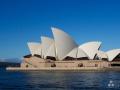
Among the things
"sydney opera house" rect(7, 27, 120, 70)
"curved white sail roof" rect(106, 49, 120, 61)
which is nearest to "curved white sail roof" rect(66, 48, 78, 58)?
"sydney opera house" rect(7, 27, 120, 70)

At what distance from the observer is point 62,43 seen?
130000 millimetres

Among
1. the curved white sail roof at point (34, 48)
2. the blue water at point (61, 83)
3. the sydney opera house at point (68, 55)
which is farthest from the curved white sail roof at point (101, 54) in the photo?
the blue water at point (61, 83)

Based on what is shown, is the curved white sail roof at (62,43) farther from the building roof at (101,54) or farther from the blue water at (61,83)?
the blue water at (61,83)

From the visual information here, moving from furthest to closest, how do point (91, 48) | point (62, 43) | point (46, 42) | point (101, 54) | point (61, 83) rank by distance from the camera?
point (101, 54)
point (91, 48)
point (46, 42)
point (62, 43)
point (61, 83)

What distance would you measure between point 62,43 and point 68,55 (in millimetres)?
10177

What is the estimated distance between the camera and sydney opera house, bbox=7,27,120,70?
441ft

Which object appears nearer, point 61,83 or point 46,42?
point 61,83

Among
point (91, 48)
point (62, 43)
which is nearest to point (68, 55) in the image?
point (91, 48)

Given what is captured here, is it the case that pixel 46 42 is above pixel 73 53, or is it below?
above

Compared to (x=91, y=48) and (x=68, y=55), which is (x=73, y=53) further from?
(x=91, y=48)

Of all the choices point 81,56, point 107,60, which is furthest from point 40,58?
point 107,60

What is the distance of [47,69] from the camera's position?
464 ft

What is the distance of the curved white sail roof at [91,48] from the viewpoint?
13450 cm

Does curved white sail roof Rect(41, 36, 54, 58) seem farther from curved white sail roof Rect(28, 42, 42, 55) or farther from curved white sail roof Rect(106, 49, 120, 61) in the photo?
curved white sail roof Rect(106, 49, 120, 61)
